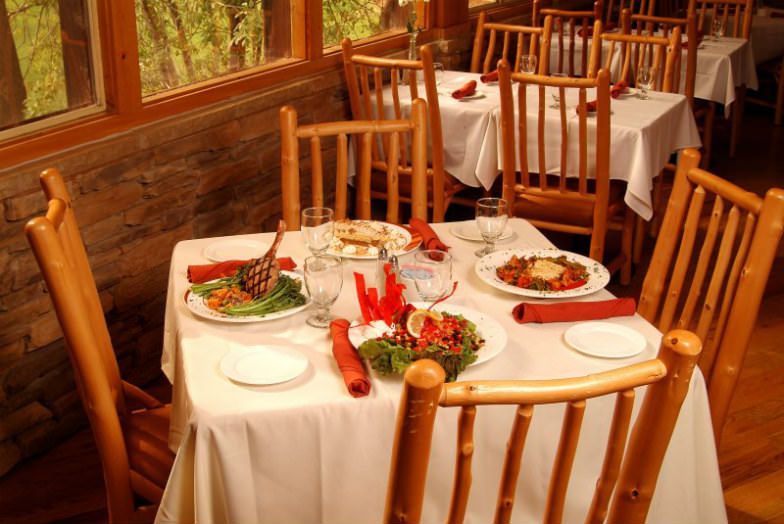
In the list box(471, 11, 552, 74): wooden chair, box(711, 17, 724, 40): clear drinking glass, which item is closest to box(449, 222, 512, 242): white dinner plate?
box(471, 11, 552, 74): wooden chair

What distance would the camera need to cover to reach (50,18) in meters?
2.54

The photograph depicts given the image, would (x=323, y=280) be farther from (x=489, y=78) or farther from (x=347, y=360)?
(x=489, y=78)

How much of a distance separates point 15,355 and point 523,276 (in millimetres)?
1475

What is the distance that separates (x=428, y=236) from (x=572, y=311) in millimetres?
489

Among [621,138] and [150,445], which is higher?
[621,138]

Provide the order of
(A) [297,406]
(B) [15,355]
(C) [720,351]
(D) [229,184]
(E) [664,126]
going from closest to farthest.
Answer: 1. (A) [297,406]
2. (C) [720,351]
3. (B) [15,355]
4. (D) [229,184]
5. (E) [664,126]

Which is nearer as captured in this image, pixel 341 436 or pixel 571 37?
pixel 341 436

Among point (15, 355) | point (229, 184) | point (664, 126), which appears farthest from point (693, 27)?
point (15, 355)

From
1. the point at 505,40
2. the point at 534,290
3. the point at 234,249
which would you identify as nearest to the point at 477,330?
the point at 534,290

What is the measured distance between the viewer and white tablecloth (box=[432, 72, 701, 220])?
3455 mm

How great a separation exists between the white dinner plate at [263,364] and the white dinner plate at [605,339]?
524mm

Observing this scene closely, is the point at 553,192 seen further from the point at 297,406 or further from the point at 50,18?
the point at 297,406

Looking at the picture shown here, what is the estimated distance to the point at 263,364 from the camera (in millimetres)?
1634

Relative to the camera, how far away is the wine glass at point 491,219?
211 cm
